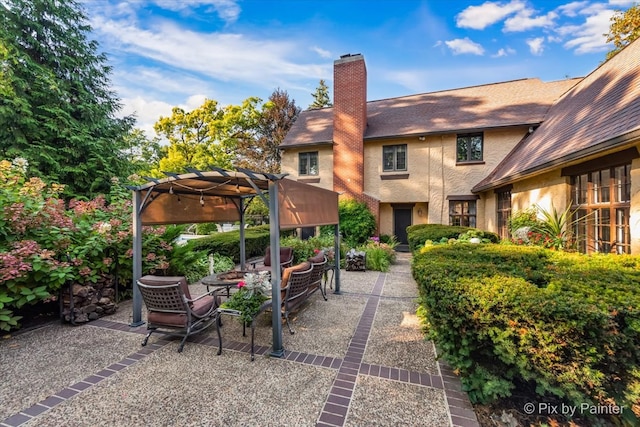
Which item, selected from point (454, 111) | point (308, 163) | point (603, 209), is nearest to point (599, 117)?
point (603, 209)

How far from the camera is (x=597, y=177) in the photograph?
5.79 m

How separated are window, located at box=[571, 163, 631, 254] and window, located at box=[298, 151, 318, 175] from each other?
421 inches

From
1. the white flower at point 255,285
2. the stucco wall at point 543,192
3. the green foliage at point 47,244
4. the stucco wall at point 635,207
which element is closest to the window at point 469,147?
the stucco wall at point 543,192

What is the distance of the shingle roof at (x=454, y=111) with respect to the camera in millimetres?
12578

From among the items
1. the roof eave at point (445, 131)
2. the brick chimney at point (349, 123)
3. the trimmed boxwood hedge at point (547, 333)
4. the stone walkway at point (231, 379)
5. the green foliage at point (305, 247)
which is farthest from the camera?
the brick chimney at point (349, 123)

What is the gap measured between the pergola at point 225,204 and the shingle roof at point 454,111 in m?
8.68

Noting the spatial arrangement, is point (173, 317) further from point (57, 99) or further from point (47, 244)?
point (57, 99)

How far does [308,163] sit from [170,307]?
39.3 ft

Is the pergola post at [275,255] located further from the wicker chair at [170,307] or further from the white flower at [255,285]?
the wicker chair at [170,307]

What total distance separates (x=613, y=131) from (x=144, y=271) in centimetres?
962

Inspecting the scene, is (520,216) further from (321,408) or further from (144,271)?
(144,271)

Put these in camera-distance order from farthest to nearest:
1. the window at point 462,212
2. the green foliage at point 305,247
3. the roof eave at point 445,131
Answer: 1. the window at point 462,212
2. the roof eave at point 445,131
3. the green foliage at point 305,247

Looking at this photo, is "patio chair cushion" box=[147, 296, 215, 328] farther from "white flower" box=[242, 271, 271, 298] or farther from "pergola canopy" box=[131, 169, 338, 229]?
"pergola canopy" box=[131, 169, 338, 229]

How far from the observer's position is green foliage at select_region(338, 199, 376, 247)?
12.9 m
